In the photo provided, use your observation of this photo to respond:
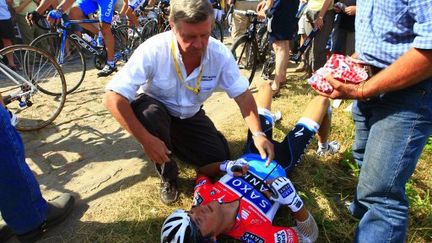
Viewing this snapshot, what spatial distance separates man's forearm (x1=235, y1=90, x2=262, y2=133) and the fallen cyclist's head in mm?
713

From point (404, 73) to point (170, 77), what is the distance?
1.62 m

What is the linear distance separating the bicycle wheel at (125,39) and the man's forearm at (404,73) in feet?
17.1

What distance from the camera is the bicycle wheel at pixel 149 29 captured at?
286 inches

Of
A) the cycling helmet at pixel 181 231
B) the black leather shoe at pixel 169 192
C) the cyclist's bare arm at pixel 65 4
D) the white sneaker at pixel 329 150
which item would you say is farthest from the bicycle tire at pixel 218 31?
the cycling helmet at pixel 181 231

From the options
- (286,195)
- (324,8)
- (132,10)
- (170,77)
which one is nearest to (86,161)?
(170,77)

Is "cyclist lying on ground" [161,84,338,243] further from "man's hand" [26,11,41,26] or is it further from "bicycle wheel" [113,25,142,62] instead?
"bicycle wheel" [113,25,142,62]

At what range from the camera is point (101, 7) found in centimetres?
507

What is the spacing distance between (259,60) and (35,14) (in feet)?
11.3

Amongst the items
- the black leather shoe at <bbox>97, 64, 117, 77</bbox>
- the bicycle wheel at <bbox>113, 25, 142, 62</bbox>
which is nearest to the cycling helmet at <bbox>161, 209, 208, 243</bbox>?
the black leather shoe at <bbox>97, 64, 117, 77</bbox>

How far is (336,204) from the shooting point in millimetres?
2893

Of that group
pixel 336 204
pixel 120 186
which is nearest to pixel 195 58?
pixel 120 186

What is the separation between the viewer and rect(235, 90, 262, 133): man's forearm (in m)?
2.66

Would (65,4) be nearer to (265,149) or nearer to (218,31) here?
(265,149)

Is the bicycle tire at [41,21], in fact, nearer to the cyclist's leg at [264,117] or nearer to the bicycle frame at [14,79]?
the bicycle frame at [14,79]
